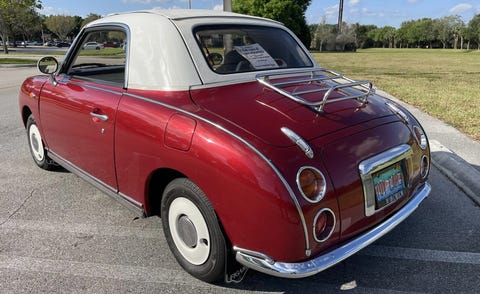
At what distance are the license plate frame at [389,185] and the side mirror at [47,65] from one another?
333 centimetres

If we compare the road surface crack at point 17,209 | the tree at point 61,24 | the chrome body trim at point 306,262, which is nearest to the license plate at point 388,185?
the chrome body trim at point 306,262

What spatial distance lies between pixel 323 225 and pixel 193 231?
33.3 inches

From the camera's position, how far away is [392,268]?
2875 millimetres

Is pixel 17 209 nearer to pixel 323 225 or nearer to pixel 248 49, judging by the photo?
pixel 248 49

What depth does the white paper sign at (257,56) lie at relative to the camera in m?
3.42

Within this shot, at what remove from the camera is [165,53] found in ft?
9.73

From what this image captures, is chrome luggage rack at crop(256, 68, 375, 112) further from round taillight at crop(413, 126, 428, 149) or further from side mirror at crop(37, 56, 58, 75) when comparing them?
side mirror at crop(37, 56, 58, 75)

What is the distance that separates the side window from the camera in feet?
11.3

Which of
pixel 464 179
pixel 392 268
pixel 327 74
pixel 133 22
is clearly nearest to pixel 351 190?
pixel 392 268

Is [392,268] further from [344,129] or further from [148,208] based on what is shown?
[148,208]

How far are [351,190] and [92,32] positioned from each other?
2.74 meters

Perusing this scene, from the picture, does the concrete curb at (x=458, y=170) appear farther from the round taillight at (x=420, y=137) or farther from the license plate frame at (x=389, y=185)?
the license plate frame at (x=389, y=185)

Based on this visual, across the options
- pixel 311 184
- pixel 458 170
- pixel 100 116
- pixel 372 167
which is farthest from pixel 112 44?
pixel 458 170

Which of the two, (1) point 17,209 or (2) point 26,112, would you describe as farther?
(2) point 26,112
